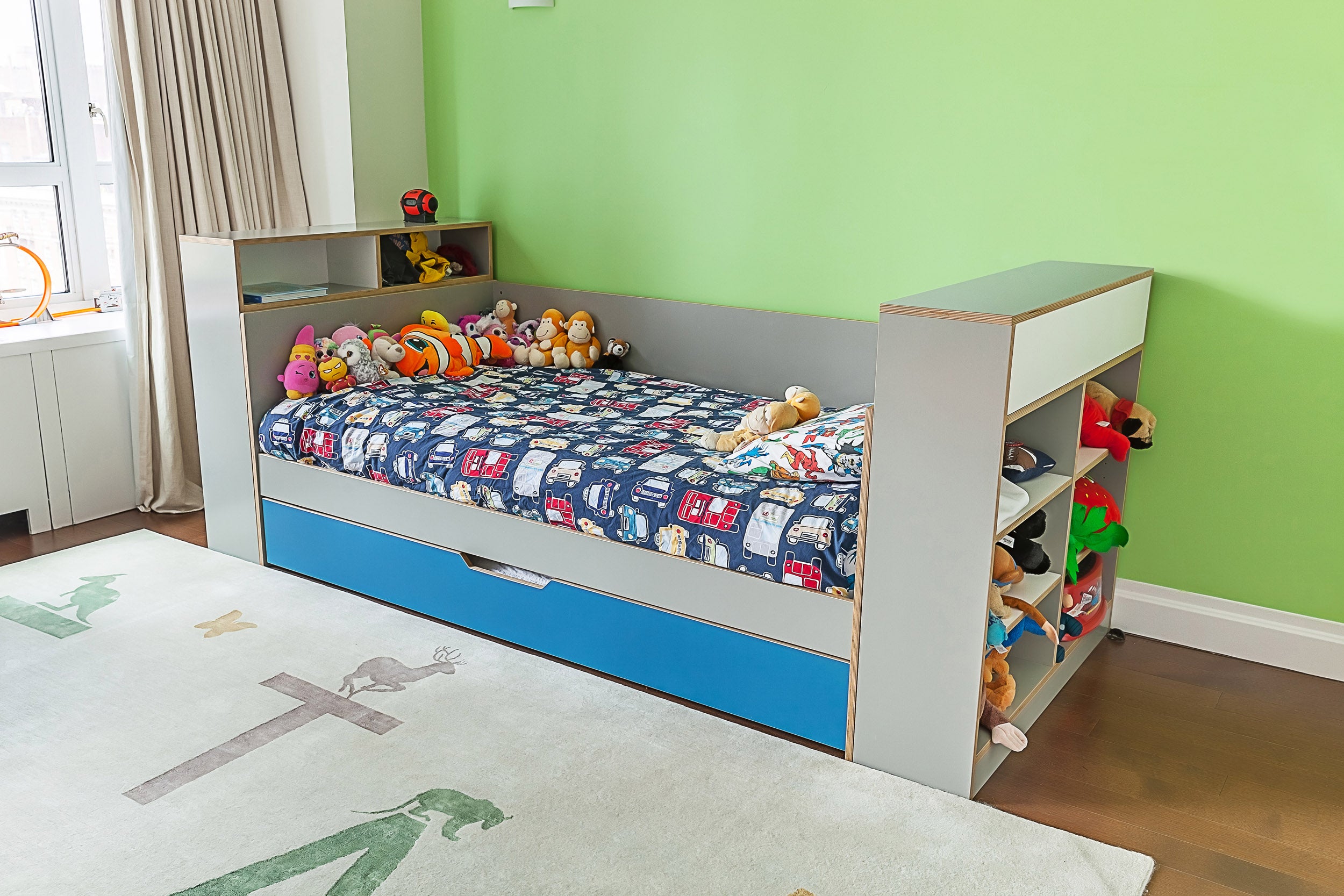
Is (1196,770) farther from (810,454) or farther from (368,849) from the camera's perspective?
(368,849)

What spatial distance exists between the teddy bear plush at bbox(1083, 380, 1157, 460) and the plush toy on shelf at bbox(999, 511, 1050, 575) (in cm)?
51

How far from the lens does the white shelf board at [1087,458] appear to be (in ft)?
7.98

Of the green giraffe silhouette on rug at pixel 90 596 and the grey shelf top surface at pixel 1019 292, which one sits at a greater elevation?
the grey shelf top surface at pixel 1019 292

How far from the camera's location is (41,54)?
361cm

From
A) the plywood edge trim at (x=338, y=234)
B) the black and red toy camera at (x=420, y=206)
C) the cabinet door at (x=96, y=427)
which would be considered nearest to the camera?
the plywood edge trim at (x=338, y=234)

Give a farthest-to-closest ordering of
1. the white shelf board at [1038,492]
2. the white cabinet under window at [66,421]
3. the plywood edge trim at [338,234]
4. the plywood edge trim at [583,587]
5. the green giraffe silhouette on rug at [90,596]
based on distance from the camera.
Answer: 1. the white cabinet under window at [66,421]
2. the plywood edge trim at [338,234]
3. the green giraffe silhouette on rug at [90,596]
4. the plywood edge trim at [583,587]
5. the white shelf board at [1038,492]

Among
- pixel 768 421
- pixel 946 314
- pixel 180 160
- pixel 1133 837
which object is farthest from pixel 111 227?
pixel 1133 837

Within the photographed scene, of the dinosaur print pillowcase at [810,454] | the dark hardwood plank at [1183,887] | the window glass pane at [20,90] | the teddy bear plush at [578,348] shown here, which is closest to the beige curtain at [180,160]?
the window glass pane at [20,90]

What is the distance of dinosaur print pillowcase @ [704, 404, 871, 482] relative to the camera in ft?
7.53

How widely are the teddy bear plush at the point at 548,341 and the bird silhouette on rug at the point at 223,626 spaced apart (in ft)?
4.17

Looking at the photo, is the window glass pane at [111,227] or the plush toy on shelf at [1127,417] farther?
the window glass pane at [111,227]

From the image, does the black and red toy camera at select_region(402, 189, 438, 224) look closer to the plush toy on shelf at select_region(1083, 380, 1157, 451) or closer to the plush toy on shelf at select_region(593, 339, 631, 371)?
the plush toy on shelf at select_region(593, 339, 631, 371)

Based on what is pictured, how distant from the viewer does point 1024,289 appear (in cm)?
219

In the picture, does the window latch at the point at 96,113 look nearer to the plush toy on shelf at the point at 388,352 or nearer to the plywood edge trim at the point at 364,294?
the plywood edge trim at the point at 364,294
